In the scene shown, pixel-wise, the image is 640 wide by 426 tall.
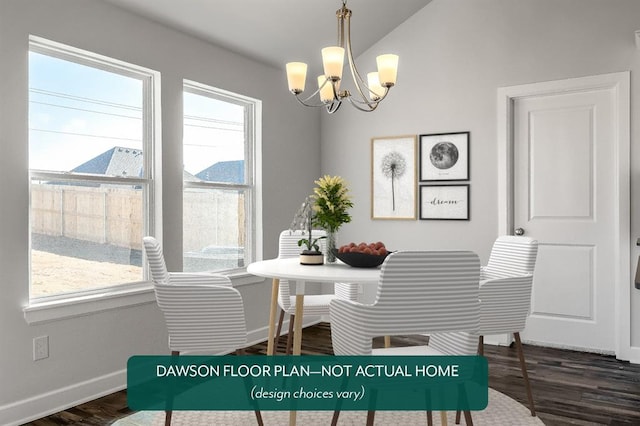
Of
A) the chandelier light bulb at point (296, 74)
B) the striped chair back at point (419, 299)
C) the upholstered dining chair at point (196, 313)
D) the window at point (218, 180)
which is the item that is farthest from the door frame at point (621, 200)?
the upholstered dining chair at point (196, 313)

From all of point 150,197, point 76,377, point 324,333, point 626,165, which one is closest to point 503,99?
point 626,165

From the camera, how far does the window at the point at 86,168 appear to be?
284 centimetres

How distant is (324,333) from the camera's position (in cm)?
450

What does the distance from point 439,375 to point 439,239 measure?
2.55 meters

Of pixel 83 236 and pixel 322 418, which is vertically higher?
pixel 83 236

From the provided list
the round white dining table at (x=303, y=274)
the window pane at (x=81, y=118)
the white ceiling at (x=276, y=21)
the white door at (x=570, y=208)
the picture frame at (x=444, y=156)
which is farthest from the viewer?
the picture frame at (x=444, y=156)

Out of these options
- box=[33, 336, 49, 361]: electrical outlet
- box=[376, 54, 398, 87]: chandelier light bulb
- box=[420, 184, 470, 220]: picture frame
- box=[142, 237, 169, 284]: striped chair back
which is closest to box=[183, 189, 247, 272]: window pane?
box=[33, 336, 49, 361]: electrical outlet

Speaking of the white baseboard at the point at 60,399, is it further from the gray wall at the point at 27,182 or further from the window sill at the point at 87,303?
the window sill at the point at 87,303

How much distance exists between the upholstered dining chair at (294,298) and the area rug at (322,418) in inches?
23.4

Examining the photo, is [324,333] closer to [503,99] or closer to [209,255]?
[209,255]

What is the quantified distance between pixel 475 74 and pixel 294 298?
2.32 metres

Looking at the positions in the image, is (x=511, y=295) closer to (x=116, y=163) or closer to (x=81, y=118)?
(x=116, y=163)

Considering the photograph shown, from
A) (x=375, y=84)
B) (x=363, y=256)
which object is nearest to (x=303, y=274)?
(x=363, y=256)

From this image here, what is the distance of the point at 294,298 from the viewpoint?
142 inches
